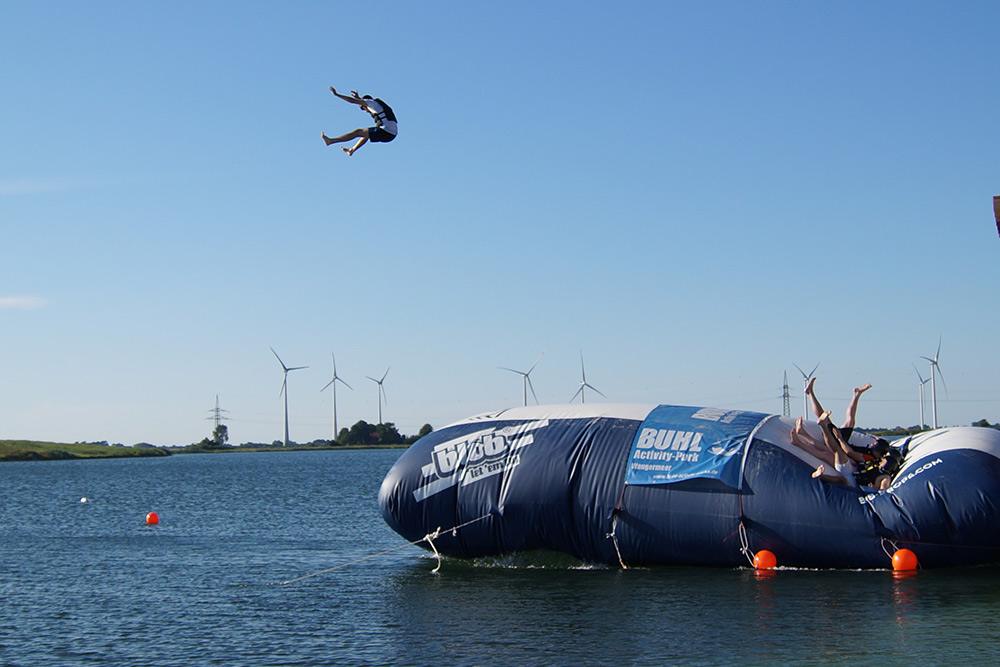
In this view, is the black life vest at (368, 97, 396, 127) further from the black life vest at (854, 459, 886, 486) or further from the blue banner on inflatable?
the black life vest at (854, 459, 886, 486)

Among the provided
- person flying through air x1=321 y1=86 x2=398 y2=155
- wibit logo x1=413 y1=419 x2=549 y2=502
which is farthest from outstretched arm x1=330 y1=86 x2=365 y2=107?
wibit logo x1=413 y1=419 x2=549 y2=502

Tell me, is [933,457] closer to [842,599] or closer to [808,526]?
[808,526]

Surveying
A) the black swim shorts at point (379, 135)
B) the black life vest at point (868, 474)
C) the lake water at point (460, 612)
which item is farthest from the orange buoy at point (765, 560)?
the black swim shorts at point (379, 135)

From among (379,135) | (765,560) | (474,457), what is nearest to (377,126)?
(379,135)

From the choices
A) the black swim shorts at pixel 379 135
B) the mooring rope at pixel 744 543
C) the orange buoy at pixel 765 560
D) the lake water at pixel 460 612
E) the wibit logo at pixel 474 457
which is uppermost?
the black swim shorts at pixel 379 135

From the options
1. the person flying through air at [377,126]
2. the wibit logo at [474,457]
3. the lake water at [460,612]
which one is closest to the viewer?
the lake water at [460,612]

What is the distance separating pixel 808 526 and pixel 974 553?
2450mm

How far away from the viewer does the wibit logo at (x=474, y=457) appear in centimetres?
1858

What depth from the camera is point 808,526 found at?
16.4 metres

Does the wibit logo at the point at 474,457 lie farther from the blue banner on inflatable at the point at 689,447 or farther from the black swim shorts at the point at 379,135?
the black swim shorts at the point at 379,135

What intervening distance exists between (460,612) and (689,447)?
5066 mm

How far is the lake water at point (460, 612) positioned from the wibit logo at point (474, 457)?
1585 millimetres

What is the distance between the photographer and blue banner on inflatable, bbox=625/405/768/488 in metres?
17.1

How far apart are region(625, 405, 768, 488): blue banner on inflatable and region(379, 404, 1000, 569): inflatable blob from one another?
0.08ft
